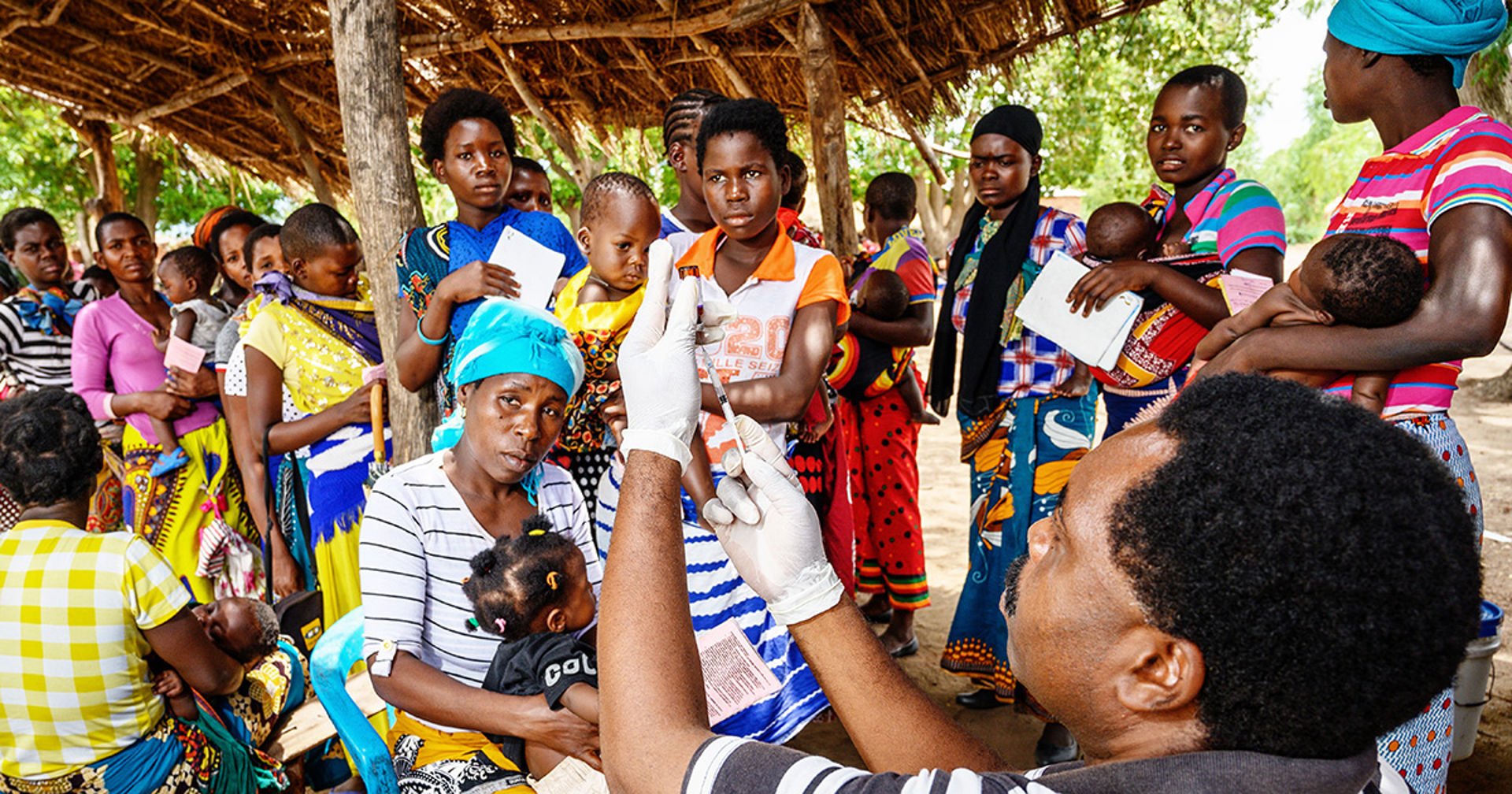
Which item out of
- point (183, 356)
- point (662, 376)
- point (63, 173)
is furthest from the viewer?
point (63, 173)

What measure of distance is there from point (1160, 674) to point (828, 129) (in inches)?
161

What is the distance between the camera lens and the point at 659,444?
1.11 m

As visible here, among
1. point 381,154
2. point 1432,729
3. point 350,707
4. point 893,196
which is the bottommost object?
point 1432,729

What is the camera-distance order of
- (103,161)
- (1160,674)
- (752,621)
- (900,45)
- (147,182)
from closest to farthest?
(1160,674), (752,621), (900,45), (103,161), (147,182)

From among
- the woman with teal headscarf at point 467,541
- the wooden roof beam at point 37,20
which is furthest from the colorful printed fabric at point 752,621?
the wooden roof beam at point 37,20

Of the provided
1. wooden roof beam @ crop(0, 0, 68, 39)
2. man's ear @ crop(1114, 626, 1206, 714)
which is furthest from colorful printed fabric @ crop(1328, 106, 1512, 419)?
wooden roof beam @ crop(0, 0, 68, 39)

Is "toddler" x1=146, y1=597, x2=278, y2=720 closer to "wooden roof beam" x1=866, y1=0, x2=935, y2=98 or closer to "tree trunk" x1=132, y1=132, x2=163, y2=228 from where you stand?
"wooden roof beam" x1=866, y1=0, x2=935, y2=98

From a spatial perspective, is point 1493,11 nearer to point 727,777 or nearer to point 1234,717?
point 1234,717

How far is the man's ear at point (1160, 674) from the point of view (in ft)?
2.81

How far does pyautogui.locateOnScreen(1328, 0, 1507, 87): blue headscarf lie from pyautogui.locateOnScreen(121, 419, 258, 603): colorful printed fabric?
4051 millimetres

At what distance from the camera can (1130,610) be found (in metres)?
0.89

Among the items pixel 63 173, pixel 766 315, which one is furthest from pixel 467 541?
pixel 63 173

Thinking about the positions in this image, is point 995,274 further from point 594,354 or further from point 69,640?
point 69,640

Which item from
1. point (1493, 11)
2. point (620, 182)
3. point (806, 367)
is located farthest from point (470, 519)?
point (1493, 11)
